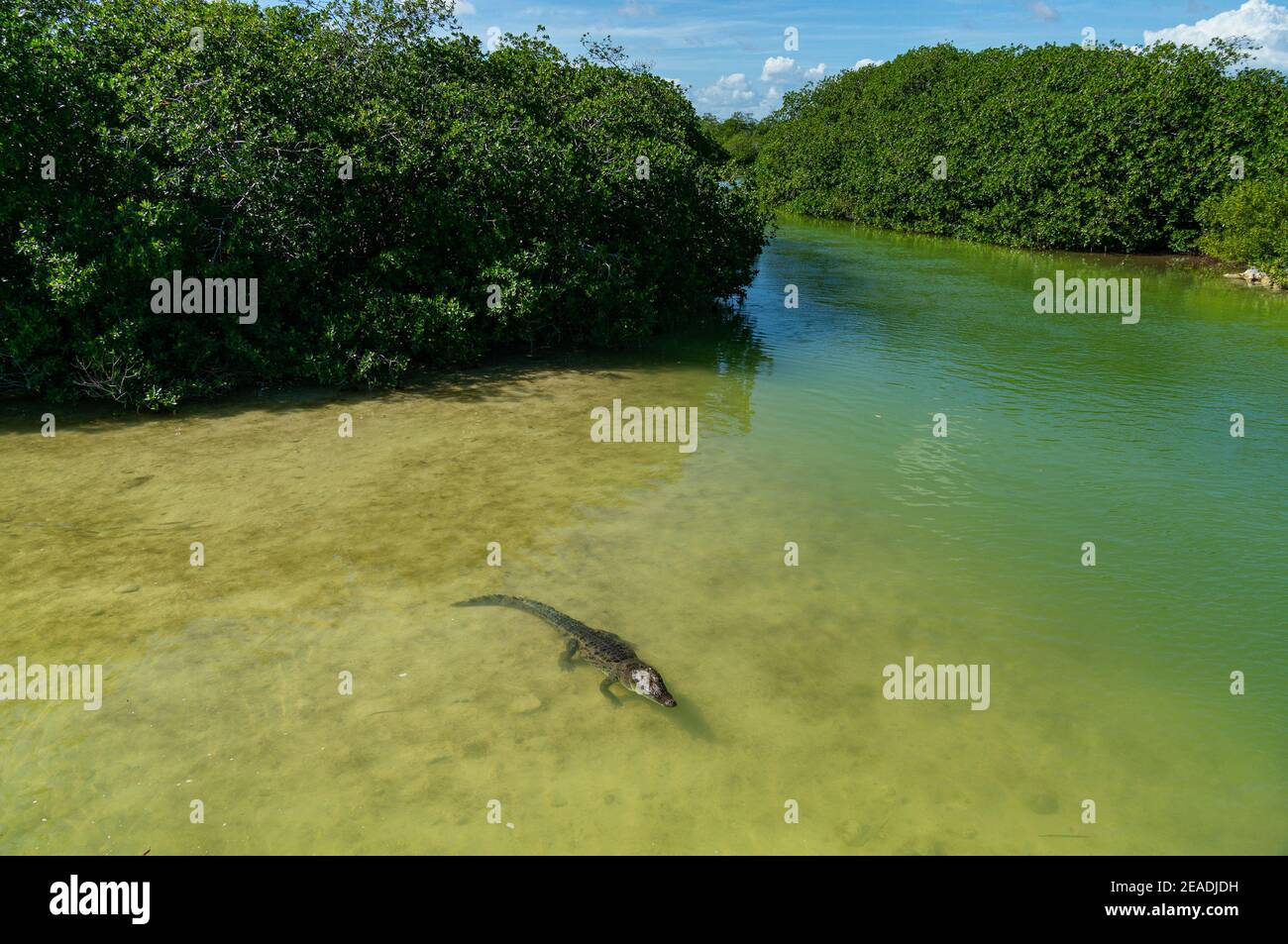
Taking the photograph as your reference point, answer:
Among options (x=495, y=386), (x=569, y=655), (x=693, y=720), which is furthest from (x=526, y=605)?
(x=495, y=386)

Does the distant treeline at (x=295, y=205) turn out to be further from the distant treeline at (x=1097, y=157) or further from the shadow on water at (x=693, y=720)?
the distant treeline at (x=1097, y=157)

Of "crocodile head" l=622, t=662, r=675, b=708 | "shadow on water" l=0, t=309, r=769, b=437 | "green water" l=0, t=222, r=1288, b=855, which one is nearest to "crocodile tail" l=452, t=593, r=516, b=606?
"green water" l=0, t=222, r=1288, b=855

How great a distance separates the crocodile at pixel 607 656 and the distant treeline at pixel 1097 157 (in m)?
23.7

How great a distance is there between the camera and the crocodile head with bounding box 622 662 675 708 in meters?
6.89

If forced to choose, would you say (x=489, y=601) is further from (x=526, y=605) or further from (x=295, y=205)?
(x=295, y=205)

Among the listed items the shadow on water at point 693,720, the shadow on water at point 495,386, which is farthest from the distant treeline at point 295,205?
the shadow on water at point 693,720

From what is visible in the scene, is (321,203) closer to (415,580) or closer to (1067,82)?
(415,580)

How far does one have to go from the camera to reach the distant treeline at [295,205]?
13094 mm

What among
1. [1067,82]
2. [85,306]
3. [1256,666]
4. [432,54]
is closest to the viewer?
[1256,666]

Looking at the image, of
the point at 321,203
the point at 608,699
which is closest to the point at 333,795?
the point at 608,699

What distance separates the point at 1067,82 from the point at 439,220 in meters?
36.3

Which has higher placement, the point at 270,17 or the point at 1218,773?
the point at 270,17

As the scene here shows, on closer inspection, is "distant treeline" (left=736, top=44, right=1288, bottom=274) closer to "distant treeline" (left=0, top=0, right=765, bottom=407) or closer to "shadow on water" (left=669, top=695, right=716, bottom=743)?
"distant treeline" (left=0, top=0, right=765, bottom=407)

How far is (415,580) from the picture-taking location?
8898mm
